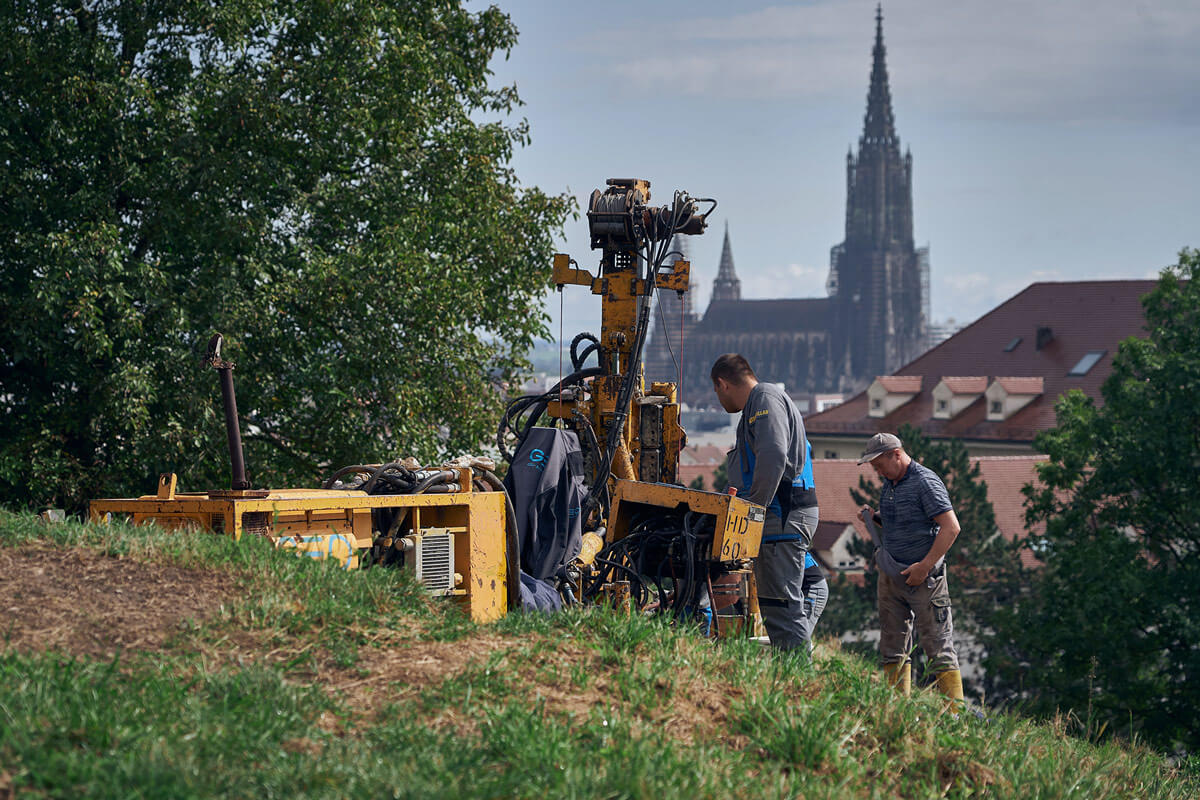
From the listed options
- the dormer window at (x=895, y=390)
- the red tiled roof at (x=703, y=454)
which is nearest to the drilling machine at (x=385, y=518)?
the dormer window at (x=895, y=390)

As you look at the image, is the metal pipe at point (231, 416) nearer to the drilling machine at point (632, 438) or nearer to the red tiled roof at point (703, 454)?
the drilling machine at point (632, 438)

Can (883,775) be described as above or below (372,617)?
below

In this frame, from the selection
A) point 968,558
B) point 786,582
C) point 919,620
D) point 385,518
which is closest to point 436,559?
point 385,518

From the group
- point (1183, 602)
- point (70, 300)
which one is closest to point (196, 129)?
point (70, 300)

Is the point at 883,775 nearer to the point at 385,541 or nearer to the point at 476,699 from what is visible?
the point at 476,699

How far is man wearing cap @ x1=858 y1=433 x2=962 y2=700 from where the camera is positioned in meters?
7.70

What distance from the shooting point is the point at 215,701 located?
4.37 metres

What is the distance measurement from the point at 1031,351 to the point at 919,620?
228 feet

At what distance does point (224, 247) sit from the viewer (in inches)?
637

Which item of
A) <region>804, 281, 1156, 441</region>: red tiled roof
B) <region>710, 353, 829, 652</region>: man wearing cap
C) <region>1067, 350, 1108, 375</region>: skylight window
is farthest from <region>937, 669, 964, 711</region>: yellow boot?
<region>1067, 350, 1108, 375</region>: skylight window

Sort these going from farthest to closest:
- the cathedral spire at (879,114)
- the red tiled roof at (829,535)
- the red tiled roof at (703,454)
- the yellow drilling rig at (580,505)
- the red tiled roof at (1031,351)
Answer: the cathedral spire at (879,114)
the red tiled roof at (703,454)
the red tiled roof at (1031,351)
the red tiled roof at (829,535)
the yellow drilling rig at (580,505)

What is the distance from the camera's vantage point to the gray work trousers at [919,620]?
7.78 m

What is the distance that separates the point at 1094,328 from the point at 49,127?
219 feet

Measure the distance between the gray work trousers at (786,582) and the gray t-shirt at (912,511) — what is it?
24.3 inches
